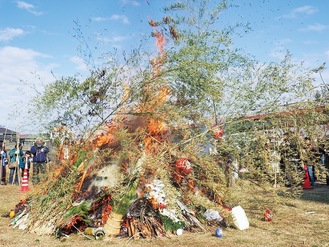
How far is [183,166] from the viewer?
23.0 feet

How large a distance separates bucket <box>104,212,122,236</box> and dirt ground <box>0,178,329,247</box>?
0.44ft

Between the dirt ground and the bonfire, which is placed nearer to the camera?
the dirt ground

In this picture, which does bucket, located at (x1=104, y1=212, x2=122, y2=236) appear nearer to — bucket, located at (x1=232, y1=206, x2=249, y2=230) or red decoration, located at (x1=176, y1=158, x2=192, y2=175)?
red decoration, located at (x1=176, y1=158, x2=192, y2=175)

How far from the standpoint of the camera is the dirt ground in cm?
565

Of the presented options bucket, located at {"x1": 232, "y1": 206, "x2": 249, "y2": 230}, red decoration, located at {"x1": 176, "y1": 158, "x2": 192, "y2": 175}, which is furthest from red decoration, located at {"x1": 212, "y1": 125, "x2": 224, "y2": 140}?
bucket, located at {"x1": 232, "y1": 206, "x2": 249, "y2": 230}

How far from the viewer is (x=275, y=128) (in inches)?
305

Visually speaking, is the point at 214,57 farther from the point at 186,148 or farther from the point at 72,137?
the point at 72,137

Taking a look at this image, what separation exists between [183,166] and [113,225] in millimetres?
1913

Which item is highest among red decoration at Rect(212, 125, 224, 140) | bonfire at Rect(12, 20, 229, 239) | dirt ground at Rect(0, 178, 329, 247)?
red decoration at Rect(212, 125, 224, 140)

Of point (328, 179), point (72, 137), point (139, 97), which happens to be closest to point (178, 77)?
point (139, 97)

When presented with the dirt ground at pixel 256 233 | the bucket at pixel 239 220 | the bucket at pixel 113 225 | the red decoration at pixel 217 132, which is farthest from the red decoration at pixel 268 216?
the bucket at pixel 113 225

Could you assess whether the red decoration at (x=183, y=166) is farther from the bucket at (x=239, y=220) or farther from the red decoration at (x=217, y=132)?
the bucket at (x=239, y=220)

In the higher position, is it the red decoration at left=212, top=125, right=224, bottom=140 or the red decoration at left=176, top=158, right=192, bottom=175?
the red decoration at left=212, top=125, right=224, bottom=140

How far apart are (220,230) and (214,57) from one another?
3.55 metres
